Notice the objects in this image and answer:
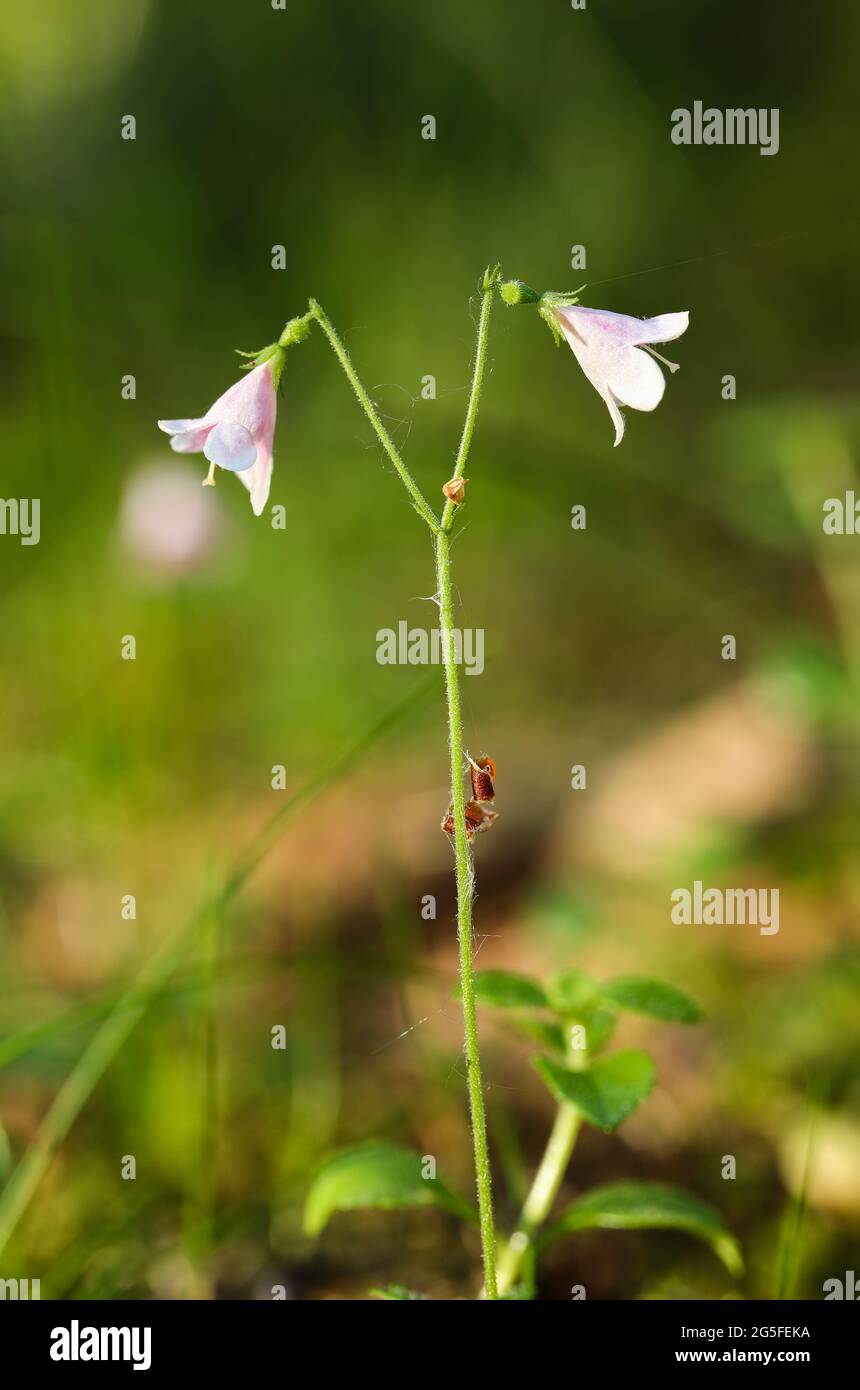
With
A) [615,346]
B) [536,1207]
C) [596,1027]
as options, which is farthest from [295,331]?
[536,1207]

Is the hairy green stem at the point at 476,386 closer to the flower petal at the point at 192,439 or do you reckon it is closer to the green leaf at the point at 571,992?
the flower petal at the point at 192,439

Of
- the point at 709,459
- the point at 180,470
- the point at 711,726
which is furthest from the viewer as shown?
the point at 709,459

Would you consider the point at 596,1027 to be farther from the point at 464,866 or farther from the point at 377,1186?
the point at 464,866

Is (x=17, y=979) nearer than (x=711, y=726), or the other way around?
(x=17, y=979)

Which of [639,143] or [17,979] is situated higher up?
[639,143]
